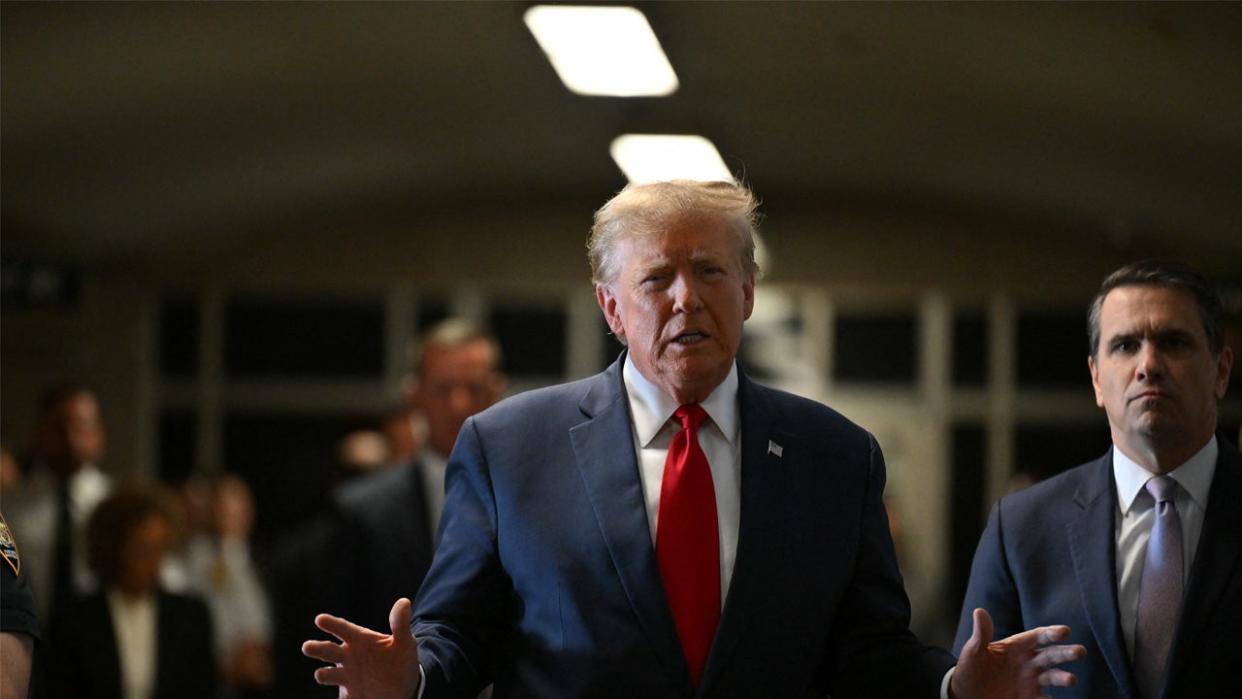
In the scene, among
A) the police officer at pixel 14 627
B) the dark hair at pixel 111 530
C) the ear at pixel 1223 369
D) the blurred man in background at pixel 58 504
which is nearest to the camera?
the police officer at pixel 14 627

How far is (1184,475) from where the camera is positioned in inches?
117

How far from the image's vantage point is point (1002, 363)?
12.3 m

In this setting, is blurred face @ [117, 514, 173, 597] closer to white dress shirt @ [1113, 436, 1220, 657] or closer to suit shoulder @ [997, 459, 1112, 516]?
suit shoulder @ [997, 459, 1112, 516]

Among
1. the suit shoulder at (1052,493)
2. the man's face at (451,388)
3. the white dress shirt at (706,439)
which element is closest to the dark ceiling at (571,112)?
the man's face at (451,388)

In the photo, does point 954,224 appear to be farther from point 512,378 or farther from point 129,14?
point 129,14

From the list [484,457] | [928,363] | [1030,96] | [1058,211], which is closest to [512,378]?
[928,363]

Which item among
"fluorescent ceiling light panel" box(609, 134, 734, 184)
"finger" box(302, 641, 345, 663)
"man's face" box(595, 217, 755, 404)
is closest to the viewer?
"finger" box(302, 641, 345, 663)

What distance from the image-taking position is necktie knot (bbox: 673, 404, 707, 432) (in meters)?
2.71

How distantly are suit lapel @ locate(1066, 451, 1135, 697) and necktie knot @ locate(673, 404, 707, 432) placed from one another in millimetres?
778

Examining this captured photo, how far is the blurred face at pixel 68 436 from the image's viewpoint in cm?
618

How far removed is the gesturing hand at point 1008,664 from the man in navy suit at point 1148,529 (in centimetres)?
34

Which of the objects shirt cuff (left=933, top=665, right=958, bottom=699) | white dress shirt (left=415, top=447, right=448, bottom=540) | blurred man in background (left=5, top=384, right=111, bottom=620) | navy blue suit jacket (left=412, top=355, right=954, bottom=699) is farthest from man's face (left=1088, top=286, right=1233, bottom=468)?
blurred man in background (left=5, top=384, right=111, bottom=620)

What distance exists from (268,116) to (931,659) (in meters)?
6.84

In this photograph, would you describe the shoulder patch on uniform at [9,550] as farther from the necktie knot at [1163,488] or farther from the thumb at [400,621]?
the necktie knot at [1163,488]
